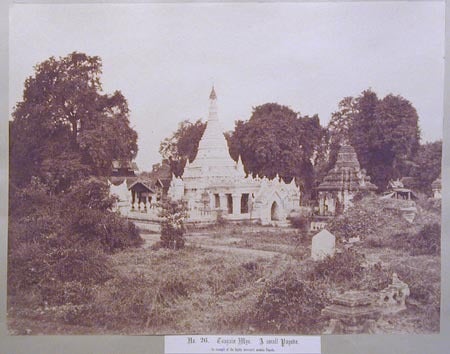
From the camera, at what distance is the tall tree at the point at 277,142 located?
4.48m

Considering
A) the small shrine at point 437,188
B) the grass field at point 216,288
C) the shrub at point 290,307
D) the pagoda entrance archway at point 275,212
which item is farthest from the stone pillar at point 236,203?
the small shrine at point 437,188

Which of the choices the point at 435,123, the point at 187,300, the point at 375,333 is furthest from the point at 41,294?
the point at 435,123

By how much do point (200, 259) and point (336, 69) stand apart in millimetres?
1724

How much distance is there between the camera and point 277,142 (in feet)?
15.0

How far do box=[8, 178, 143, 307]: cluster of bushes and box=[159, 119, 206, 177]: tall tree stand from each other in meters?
0.53

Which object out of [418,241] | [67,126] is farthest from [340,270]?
[67,126]

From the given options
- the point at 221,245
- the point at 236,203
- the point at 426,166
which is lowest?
the point at 221,245

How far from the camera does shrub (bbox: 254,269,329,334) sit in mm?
4367

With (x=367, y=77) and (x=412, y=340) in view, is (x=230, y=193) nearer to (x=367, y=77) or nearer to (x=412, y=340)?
(x=367, y=77)

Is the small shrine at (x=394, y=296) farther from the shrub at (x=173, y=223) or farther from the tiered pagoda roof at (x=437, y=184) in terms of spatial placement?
the shrub at (x=173, y=223)

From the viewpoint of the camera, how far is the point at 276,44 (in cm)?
439

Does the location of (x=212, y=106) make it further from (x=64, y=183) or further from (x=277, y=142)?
(x=64, y=183)

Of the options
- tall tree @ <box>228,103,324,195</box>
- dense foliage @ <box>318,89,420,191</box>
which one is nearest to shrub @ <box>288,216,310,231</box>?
tall tree @ <box>228,103,324,195</box>
